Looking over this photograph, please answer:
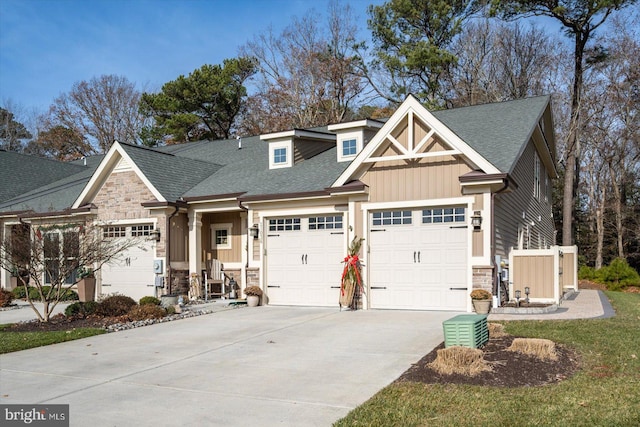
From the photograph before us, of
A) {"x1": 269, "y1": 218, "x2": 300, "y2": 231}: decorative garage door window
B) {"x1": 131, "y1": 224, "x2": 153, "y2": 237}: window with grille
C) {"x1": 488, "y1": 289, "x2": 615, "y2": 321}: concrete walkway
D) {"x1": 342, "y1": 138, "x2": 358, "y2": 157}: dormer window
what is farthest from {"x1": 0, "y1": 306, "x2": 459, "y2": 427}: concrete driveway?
{"x1": 342, "y1": 138, "x2": 358, "y2": 157}: dormer window

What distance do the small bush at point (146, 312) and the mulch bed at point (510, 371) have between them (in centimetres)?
690

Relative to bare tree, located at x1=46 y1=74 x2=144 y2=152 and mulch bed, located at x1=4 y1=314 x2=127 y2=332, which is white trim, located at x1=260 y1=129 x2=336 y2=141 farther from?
bare tree, located at x1=46 y1=74 x2=144 y2=152

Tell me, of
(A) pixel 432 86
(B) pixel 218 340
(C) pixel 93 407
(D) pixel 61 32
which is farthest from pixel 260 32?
(C) pixel 93 407

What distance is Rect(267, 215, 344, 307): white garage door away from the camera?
580 inches

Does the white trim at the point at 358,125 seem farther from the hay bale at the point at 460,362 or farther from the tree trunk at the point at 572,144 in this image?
the tree trunk at the point at 572,144

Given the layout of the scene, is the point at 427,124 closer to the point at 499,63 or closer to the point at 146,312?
the point at 146,312

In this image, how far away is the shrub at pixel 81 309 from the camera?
1285 cm

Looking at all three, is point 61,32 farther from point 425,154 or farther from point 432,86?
point 432,86

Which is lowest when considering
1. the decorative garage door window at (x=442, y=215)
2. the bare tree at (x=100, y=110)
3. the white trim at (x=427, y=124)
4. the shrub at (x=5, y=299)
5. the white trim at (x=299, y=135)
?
the shrub at (x=5, y=299)

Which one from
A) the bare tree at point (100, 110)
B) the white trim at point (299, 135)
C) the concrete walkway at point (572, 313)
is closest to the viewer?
the concrete walkway at point (572, 313)

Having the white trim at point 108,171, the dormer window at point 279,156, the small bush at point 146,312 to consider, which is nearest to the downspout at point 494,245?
the small bush at point 146,312

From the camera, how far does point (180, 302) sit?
15195mm

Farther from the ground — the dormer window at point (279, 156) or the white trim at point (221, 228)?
the dormer window at point (279, 156)

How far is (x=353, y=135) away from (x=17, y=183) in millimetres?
14876
